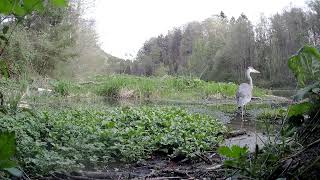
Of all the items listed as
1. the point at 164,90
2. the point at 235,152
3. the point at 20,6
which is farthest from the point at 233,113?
the point at 20,6

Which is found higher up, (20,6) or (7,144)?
(20,6)

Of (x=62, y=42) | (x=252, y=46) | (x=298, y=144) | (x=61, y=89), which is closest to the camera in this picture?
(x=298, y=144)

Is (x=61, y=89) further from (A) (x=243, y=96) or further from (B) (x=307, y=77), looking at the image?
(B) (x=307, y=77)

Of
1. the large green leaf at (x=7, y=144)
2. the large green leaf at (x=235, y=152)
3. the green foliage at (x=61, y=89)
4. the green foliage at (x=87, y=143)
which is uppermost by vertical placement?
the large green leaf at (x=7, y=144)

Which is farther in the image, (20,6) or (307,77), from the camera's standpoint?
(307,77)

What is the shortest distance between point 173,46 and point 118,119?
46.8 m

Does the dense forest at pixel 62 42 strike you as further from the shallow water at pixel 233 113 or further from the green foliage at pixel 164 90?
the shallow water at pixel 233 113

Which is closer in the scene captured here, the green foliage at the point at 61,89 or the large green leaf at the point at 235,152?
the large green leaf at the point at 235,152

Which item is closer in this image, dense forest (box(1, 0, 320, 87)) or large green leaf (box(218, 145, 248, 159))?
large green leaf (box(218, 145, 248, 159))

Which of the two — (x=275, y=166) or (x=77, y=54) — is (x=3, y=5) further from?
(x=77, y=54)

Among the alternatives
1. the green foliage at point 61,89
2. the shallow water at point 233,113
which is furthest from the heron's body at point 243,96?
the green foliage at point 61,89

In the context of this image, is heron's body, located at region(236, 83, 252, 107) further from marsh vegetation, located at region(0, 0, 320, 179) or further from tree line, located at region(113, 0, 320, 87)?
tree line, located at region(113, 0, 320, 87)

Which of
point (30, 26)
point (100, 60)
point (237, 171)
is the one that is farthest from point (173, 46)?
point (237, 171)

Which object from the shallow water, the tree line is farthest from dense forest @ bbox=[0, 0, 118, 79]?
the tree line
